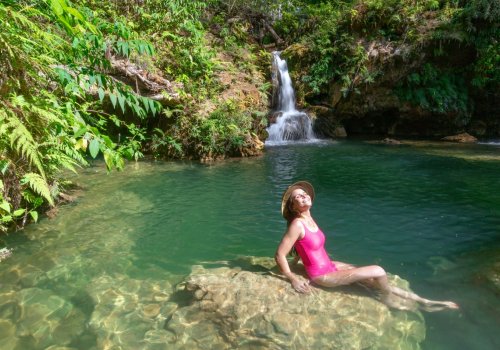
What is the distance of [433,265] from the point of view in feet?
15.0

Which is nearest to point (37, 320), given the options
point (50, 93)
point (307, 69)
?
point (50, 93)

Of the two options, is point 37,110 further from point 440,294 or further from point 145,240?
point 440,294

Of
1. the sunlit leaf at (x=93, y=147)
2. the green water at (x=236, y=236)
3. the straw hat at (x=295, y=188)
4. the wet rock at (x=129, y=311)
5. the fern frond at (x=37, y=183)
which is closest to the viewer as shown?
the sunlit leaf at (x=93, y=147)

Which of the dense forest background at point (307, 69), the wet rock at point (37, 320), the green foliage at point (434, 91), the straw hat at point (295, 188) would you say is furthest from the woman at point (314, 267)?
the green foliage at point (434, 91)

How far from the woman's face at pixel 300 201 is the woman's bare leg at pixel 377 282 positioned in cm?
78

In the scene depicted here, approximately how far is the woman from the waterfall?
39.4ft

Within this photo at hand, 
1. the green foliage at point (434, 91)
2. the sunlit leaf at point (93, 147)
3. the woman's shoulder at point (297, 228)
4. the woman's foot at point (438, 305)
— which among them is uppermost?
the green foliage at point (434, 91)

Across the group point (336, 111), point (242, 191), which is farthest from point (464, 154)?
point (242, 191)

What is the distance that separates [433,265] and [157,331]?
3519 millimetres

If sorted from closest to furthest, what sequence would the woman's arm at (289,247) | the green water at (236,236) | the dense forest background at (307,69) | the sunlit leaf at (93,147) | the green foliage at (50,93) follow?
1. the sunlit leaf at (93,147)
2. the green foliage at (50,93)
3. the green water at (236,236)
4. the woman's arm at (289,247)
5. the dense forest background at (307,69)

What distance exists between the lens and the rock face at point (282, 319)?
3027 millimetres

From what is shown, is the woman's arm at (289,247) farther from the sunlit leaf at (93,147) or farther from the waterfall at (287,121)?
the waterfall at (287,121)

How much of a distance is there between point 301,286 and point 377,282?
0.79m

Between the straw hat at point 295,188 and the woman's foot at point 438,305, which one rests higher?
the straw hat at point 295,188
